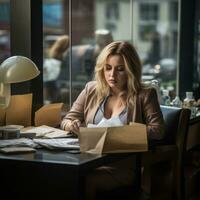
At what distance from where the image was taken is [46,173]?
6.53 feet

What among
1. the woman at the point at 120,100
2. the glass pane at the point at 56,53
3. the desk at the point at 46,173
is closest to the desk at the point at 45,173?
the desk at the point at 46,173

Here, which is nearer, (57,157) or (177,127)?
(57,157)

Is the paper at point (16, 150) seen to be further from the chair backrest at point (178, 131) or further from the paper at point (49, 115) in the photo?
the chair backrest at point (178, 131)

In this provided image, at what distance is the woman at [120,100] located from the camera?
2559 millimetres

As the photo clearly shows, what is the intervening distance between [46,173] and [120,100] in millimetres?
849

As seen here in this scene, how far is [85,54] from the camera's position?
4.86 meters

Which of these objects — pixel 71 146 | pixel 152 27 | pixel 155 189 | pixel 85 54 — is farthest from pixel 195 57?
pixel 152 27

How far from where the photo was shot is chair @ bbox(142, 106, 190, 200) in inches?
111

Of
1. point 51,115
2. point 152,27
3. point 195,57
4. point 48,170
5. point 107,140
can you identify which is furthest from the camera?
point 152,27

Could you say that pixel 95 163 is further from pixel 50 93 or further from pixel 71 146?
pixel 50 93

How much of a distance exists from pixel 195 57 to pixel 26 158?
2.95 metres

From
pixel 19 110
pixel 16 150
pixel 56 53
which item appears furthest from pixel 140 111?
pixel 56 53

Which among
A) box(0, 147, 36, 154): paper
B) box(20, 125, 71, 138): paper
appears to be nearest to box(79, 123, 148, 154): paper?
box(0, 147, 36, 154): paper

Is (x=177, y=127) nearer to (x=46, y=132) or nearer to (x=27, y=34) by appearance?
(x=46, y=132)
